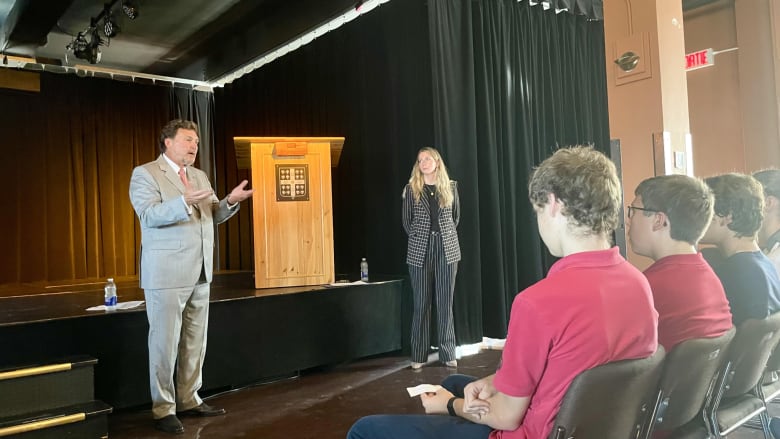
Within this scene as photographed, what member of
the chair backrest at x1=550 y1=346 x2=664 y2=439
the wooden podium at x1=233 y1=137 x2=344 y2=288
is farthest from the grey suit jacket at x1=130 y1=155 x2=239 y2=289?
the chair backrest at x1=550 y1=346 x2=664 y2=439

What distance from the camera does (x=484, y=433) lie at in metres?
1.34

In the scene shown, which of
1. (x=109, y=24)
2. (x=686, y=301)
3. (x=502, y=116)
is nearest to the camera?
(x=686, y=301)

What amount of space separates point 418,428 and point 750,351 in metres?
1.07

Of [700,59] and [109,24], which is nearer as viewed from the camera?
[700,59]

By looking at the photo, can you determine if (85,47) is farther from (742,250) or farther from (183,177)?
(742,250)

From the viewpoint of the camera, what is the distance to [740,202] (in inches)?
79.7

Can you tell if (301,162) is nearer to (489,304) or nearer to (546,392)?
(489,304)

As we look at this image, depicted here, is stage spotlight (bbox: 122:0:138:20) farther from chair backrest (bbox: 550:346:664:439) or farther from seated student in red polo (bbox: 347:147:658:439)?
chair backrest (bbox: 550:346:664:439)

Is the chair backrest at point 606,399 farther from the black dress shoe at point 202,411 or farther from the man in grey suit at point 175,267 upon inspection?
the black dress shoe at point 202,411

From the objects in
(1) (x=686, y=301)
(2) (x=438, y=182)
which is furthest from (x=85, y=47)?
(1) (x=686, y=301)

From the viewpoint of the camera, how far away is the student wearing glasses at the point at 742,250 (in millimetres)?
1810

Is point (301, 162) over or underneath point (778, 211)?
over

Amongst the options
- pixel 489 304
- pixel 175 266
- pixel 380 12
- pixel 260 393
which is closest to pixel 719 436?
pixel 175 266

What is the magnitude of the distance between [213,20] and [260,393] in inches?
178
